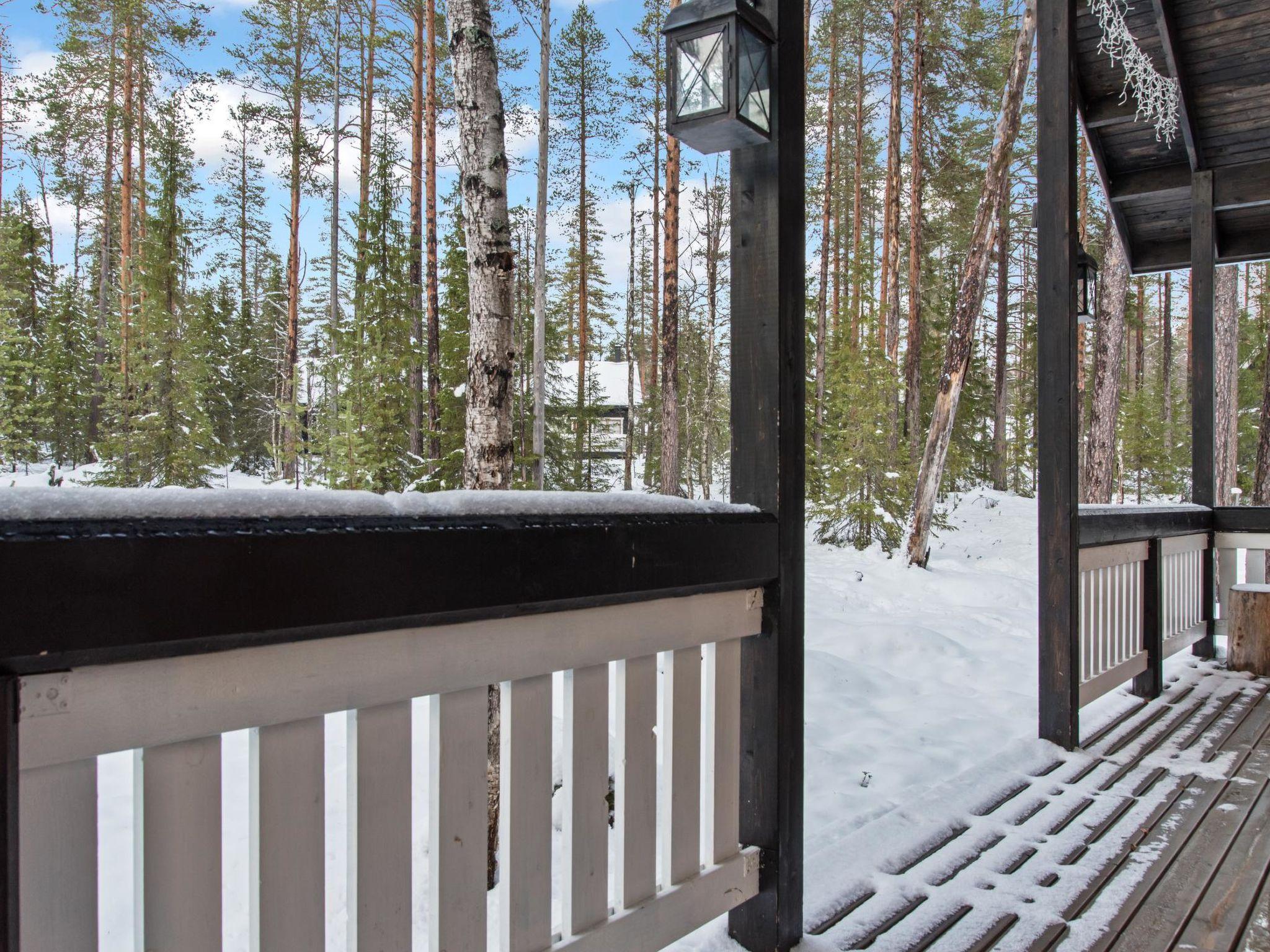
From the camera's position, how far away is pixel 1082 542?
3184mm

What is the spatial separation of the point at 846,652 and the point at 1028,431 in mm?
16144

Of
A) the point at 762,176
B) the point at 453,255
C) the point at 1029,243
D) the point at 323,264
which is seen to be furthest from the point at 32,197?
the point at 762,176

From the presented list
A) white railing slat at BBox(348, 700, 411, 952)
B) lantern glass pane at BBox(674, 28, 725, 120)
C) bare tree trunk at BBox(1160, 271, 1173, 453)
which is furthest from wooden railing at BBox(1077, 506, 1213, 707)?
bare tree trunk at BBox(1160, 271, 1173, 453)

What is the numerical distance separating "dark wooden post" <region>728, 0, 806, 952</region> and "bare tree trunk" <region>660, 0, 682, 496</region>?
909cm

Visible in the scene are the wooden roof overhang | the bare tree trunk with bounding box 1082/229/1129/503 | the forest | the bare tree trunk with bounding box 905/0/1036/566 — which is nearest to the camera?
the wooden roof overhang

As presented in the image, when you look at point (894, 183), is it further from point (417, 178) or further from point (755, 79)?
point (755, 79)

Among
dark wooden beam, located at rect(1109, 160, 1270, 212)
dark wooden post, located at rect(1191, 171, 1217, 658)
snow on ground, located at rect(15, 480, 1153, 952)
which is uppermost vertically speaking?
dark wooden beam, located at rect(1109, 160, 1270, 212)

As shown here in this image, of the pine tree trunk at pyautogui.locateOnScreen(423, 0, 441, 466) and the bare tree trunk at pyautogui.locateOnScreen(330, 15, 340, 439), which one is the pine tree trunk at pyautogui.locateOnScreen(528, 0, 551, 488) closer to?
the pine tree trunk at pyautogui.locateOnScreen(423, 0, 441, 466)

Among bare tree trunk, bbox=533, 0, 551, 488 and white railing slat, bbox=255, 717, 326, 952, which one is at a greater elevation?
bare tree trunk, bbox=533, 0, 551, 488

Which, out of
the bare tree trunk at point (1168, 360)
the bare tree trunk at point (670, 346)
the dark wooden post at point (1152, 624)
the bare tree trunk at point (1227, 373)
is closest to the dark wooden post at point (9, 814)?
the dark wooden post at point (1152, 624)

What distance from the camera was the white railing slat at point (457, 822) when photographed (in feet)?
3.50

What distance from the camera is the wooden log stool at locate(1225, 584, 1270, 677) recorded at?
4.32 m

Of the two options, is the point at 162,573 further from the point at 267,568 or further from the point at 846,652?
the point at 846,652

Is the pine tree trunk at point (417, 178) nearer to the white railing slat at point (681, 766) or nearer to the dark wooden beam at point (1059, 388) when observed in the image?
the dark wooden beam at point (1059, 388)
